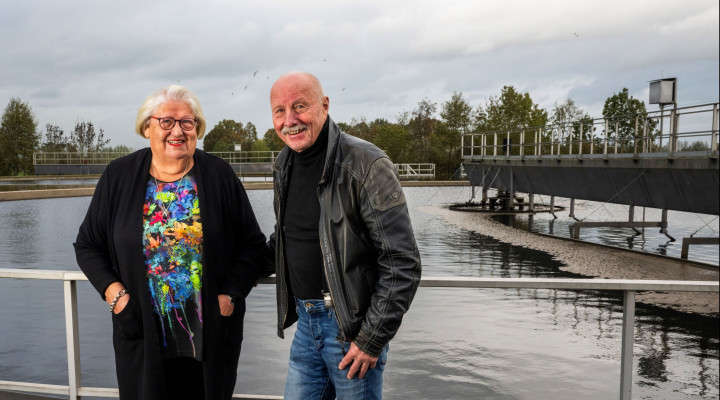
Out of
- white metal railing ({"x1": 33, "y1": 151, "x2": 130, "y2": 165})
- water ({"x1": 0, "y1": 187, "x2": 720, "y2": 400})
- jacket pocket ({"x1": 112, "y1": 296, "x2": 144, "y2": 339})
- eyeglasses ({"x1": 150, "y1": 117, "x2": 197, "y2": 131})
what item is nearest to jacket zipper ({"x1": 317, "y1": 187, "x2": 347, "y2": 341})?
eyeglasses ({"x1": 150, "y1": 117, "x2": 197, "y2": 131})

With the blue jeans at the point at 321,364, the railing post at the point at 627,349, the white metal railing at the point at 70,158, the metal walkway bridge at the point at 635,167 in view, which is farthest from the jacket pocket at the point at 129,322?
the white metal railing at the point at 70,158

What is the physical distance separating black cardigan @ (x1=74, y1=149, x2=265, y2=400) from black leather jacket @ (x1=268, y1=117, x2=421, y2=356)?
442 mm

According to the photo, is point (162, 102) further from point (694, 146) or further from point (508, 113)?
point (508, 113)

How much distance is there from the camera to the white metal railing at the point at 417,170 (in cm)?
4784

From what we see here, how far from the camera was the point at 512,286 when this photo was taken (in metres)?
2.27

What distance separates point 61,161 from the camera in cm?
5806

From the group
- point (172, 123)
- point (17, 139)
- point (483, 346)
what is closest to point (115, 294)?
point (172, 123)

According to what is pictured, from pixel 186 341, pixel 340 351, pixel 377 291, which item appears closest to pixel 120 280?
pixel 186 341

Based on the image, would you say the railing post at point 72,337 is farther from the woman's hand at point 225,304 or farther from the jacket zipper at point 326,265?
the jacket zipper at point 326,265

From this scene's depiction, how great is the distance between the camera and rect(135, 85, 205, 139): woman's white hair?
2088 mm

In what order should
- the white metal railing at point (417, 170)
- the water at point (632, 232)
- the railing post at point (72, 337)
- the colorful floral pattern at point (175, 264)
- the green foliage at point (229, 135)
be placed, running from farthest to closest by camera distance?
the green foliage at point (229, 135)
the white metal railing at point (417, 170)
the water at point (632, 232)
the railing post at point (72, 337)
the colorful floral pattern at point (175, 264)

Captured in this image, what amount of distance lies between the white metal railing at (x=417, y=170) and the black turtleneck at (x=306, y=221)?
150 feet

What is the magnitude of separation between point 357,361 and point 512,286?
75 cm

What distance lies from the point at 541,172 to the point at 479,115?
1175 inches
